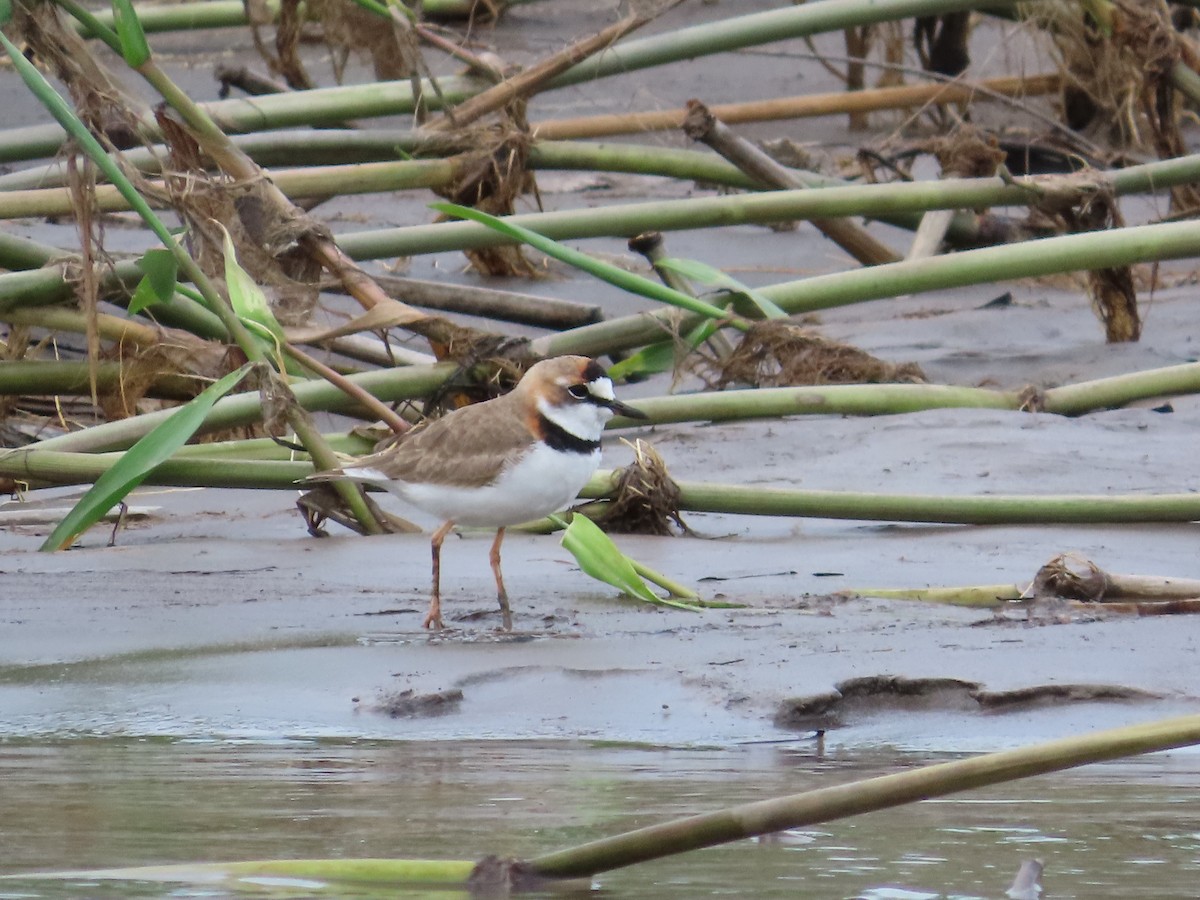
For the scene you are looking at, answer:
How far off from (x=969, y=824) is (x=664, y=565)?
Answer: 227 centimetres

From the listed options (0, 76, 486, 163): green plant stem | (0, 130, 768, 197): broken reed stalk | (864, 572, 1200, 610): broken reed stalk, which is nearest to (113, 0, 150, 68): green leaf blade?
(0, 130, 768, 197): broken reed stalk

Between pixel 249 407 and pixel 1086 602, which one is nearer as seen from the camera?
pixel 1086 602

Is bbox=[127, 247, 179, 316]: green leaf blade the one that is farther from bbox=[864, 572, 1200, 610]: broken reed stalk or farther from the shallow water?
bbox=[864, 572, 1200, 610]: broken reed stalk

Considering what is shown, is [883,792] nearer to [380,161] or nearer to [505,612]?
[505,612]

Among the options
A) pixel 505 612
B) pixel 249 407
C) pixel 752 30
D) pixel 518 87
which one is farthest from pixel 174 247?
pixel 752 30

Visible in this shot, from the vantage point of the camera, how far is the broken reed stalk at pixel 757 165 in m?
7.57

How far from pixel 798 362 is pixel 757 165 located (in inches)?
44.1

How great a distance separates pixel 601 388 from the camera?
5.30 metres

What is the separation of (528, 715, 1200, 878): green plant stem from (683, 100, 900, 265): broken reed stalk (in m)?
5.24

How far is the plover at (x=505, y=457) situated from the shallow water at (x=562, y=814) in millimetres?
1186

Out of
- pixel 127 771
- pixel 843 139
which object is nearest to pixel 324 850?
pixel 127 771

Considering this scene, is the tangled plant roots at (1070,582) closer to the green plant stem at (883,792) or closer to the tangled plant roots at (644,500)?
the tangled plant roots at (644,500)

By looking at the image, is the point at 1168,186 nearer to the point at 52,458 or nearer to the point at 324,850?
the point at 52,458

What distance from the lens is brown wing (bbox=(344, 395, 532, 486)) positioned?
198 inches
